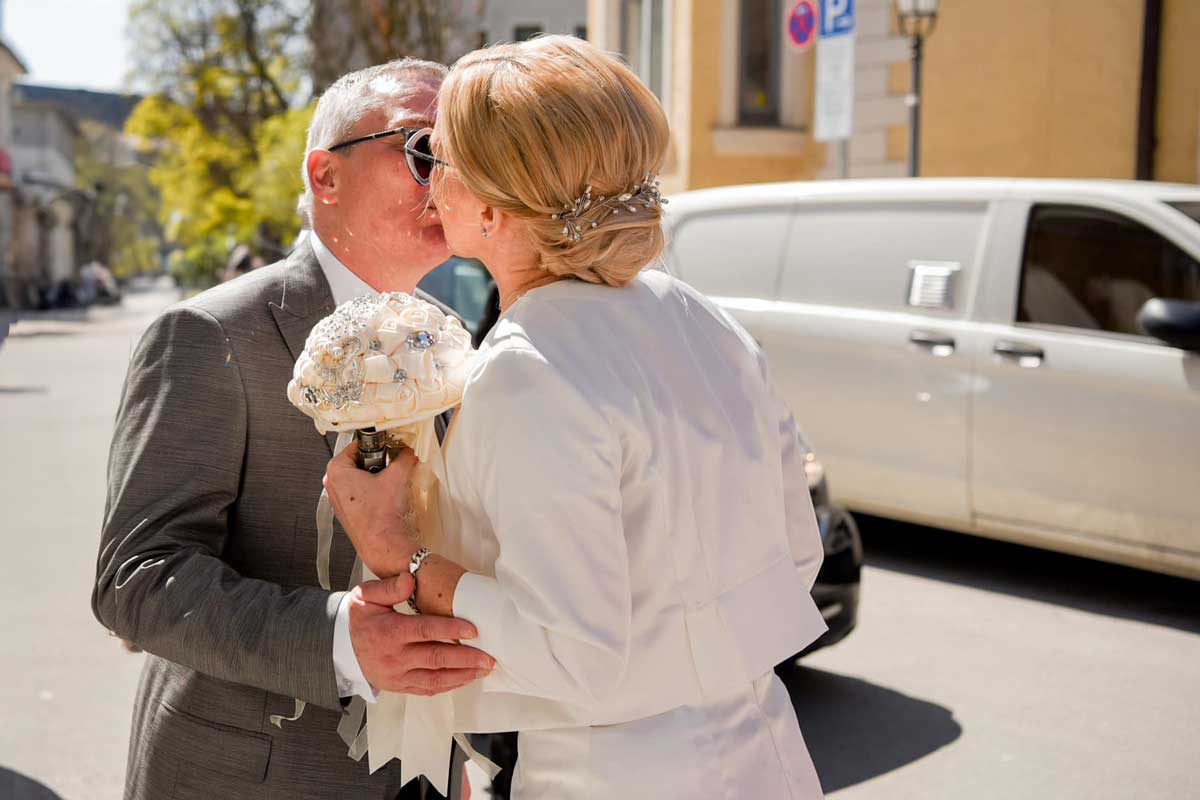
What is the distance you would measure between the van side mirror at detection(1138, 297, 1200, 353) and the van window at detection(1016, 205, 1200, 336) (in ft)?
1.63

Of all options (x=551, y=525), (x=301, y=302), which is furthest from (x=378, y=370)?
(x=301, y=302)

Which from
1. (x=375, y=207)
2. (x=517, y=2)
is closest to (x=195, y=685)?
(x=375, y=207)

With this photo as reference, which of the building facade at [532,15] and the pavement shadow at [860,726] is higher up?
the building facade at [532,15]

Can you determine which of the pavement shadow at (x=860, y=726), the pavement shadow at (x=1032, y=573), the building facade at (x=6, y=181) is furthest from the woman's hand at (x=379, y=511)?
the building facade at (x=6, y=181)

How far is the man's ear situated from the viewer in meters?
2.22

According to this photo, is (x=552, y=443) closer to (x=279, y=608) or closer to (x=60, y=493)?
(x=279, y=608)

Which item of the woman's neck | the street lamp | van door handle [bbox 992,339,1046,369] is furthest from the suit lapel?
the street lamp

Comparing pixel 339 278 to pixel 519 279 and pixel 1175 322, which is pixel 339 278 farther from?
pixel 1175 322

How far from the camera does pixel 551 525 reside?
57.4 inches

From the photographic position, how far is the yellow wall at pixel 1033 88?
1323cm

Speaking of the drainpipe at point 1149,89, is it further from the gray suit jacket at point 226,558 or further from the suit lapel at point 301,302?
the gray suit jacket at point 226,558

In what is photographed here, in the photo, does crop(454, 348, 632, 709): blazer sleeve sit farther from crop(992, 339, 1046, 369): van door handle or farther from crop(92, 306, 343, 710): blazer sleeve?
crop(992, 339, 1046, 369): van door handle

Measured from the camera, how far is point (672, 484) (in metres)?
1.56

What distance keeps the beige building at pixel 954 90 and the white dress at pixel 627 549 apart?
1223cm
